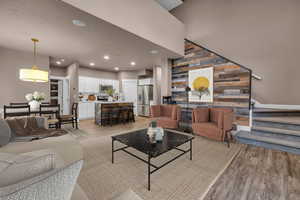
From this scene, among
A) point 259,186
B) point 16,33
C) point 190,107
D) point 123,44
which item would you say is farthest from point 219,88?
point 16,33

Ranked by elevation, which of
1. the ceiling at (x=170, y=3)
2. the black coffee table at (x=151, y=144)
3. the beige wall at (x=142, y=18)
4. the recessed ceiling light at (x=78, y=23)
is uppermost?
the ceiling at (x=170, y=3)

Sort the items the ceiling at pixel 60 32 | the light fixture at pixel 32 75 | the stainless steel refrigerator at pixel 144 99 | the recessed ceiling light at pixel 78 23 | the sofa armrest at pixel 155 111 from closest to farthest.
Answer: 1. the ceiling at pixel 60 32
2. the recessed ceiling light at pixel 78 23
3. the light fixture at pixel 32 75
4. the sofa armrest at pixel 155 111
5. the stainless steel refrigerator at pixel 144 99

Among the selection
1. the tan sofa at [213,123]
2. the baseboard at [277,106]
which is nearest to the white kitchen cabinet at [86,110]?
the tan sofa at [213,123]

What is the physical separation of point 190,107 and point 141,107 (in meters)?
3.13

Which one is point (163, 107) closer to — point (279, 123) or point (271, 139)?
point (271, 139)

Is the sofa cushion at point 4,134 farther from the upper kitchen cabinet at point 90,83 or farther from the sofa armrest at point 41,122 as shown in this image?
the upper kitchen cabinet at point 90,83

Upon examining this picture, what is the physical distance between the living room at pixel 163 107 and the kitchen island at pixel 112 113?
0.05m

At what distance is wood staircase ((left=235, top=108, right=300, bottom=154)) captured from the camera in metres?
2.59

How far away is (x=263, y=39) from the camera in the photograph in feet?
12.5

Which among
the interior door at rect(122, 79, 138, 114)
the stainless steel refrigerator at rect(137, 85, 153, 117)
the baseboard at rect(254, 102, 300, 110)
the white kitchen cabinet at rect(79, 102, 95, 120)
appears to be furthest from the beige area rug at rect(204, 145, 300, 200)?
the white kitchen cabinet at rect(79, 102, 95, 120)

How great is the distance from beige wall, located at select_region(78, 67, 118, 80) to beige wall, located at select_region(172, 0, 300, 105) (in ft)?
16.7

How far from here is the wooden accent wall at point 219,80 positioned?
336 cm

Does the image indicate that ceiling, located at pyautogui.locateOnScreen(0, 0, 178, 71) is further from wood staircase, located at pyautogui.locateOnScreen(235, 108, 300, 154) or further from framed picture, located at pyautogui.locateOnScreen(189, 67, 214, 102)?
wood staircase, located at pyautogui.locateOnScreen(235, 108, 300, 154)

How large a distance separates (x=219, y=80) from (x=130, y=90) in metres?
4.70
